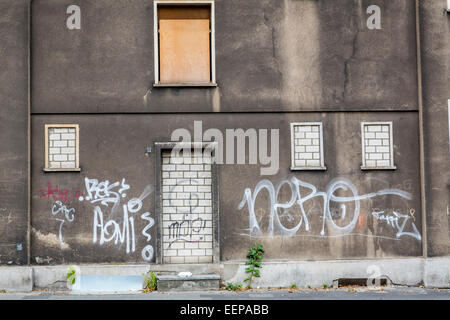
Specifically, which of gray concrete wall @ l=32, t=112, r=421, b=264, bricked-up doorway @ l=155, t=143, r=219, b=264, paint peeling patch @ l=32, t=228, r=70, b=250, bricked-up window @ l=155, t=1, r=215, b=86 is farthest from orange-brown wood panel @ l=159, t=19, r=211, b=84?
paint peeling patch @ l=32, t=228, r=70, b=250

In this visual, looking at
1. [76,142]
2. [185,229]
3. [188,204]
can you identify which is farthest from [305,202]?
[76,142]

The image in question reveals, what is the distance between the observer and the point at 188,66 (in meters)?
14.5

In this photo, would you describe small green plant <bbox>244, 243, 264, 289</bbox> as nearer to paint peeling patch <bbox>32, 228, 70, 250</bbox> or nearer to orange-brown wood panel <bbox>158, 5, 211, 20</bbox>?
paint peeling patch <bbox>32, 228, 70, 250</bbox>

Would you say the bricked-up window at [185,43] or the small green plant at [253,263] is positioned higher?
the bricked-up window at [185,43]

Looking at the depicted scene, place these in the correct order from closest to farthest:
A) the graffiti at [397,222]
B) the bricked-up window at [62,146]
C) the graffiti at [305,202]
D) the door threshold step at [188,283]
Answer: the door threshold step at [188,283] < the bricked-up window at [62,146] < the graffiti at [305,202] < the graffiti at [397,222]

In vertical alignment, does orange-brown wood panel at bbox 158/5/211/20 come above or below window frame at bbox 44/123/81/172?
above

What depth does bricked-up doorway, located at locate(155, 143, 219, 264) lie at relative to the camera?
565 inches

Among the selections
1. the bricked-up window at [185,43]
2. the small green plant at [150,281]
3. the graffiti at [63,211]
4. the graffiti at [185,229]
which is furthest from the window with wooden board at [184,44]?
the small green plant at [150,281]

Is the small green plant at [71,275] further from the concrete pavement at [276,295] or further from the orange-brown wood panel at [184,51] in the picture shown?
the orange-brown wood panel at [184,51]

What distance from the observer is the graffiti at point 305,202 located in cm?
1435

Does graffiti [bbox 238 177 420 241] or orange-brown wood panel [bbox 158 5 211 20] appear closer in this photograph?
graffiti [bbox 238 177 420 241]

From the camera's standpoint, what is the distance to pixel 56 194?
556 inches

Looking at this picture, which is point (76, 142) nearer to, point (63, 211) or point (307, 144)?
point (63, 211)

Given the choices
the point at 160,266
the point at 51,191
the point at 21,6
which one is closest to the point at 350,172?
the point at 160,266
